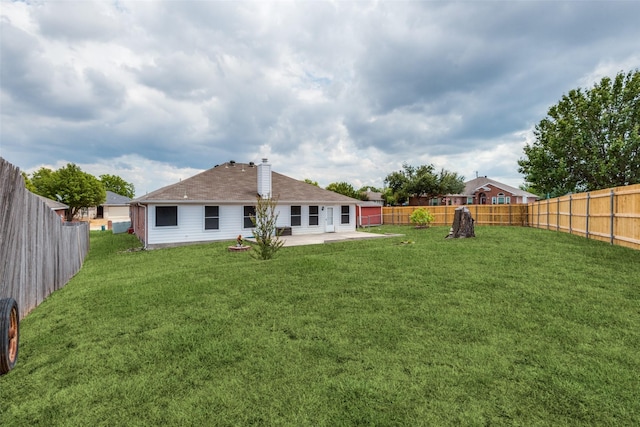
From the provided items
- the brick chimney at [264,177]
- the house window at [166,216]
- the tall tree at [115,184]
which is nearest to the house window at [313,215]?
the brick chimney at [264,177]

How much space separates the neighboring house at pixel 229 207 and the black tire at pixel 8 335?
10.9 meters

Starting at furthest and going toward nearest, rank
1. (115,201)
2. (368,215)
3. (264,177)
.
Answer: (115,201)
(368,215)
(264,177)

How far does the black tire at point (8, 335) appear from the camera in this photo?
136 inches

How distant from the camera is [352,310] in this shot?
537 cm

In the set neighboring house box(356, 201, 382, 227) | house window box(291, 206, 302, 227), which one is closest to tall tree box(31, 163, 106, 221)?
house window box(291, 206, 302, 227)

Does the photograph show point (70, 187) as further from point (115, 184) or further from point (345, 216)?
point (115, 184)

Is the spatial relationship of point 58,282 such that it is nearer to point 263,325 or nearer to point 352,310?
point 263,325

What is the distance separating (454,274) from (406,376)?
476 cm

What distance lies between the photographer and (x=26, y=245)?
5.71 meters

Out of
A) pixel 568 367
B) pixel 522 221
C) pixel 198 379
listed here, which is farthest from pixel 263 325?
pixel 522 221

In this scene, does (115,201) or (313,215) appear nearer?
(313,215)

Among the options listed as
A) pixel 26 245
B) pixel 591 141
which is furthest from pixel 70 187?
pixel 591 141

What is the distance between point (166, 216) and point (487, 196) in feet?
148

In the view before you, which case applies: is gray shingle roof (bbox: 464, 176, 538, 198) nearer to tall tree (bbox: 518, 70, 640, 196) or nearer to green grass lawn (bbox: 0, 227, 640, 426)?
tall tree (bbox: 518, 70, 640, 196)
